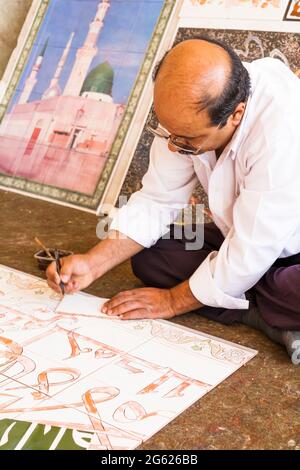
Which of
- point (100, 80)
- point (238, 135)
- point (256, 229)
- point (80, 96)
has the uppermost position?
point (100, 80)

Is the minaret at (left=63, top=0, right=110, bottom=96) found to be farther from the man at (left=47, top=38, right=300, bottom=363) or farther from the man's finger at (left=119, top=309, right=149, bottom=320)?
the man's finger at (left=119, top=309, right=149, bottom=320)

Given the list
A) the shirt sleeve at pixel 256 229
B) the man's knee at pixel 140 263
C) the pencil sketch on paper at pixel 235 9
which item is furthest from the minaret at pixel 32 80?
the shirt sleeve at pixel 256 229

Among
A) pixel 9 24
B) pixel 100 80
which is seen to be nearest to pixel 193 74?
pixel 100 80

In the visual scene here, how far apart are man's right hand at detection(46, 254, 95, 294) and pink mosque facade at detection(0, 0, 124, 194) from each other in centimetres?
150

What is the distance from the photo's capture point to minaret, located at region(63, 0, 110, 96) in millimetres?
3883

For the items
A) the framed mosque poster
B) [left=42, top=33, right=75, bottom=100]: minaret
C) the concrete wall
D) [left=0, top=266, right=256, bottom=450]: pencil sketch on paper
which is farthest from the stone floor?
the concrete wall

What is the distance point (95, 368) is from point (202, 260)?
2.27 ft

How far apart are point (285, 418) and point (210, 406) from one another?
0.21m

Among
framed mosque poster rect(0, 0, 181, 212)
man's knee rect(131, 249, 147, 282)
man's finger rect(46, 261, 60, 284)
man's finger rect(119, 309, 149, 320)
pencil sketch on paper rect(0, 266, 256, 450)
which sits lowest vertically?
pencil sketch on paper rect(0, 266, 256, 450)

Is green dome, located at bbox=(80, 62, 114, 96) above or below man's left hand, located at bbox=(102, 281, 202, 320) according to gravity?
above

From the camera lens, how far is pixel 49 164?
12.6 feet

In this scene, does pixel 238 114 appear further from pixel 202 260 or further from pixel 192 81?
pixel 202 260

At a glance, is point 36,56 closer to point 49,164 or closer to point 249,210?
point 49,164

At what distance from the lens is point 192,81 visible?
169 centimetres
